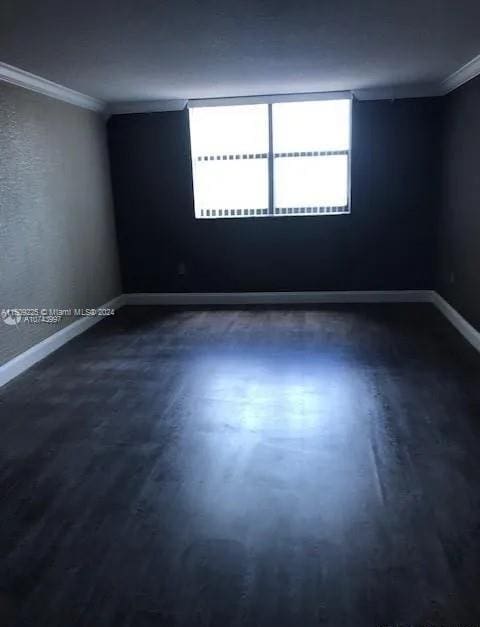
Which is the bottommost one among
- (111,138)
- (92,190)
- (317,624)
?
(317,624)

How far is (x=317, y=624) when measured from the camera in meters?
1.73

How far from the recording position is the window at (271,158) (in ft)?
18.6

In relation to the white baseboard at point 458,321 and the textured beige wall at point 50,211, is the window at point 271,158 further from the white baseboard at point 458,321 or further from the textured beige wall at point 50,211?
the white baseboard at point 458,321

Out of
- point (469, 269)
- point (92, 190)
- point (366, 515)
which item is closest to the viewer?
point (366, 515)

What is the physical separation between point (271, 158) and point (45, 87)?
238 centimetres

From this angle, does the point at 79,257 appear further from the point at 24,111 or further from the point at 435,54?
the point at 435,54

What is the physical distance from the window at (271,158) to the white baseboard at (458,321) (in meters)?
1.38

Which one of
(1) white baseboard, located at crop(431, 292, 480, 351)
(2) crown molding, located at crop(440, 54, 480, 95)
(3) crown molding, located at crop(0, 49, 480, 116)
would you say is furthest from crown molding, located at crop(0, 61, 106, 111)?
(1) white baseboard, located at crop(431, 292, 480, 351)

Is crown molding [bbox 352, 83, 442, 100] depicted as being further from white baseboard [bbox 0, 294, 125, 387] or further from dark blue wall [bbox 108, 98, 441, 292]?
white baseboard [bbox 0, 294, 125, 387]

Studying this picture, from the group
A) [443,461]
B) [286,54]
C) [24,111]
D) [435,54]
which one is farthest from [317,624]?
[24,111]

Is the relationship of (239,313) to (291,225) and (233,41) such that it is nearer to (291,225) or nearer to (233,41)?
(291,225)

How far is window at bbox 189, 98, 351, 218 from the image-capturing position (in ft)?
18.6

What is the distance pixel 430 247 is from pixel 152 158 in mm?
3156

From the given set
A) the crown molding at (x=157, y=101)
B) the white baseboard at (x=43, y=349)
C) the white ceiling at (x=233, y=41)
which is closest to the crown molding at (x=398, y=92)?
the crown molding at (x=157, y=101)
